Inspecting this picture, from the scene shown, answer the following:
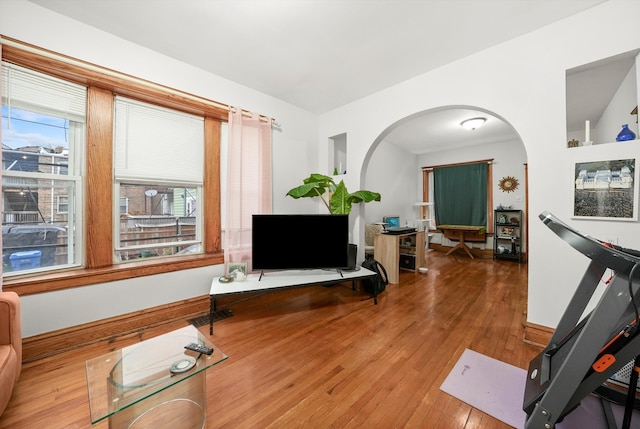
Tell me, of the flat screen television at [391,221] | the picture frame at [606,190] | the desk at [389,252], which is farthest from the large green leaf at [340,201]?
the flat screen television at [391,221]

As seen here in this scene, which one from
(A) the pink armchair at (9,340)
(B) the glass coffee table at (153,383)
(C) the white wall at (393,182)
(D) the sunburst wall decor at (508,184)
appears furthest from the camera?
(D) the sunburst wall decor at (508,184)

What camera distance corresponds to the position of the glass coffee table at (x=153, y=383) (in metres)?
1.08

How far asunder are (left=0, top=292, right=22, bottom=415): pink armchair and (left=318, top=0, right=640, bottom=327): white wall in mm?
3645

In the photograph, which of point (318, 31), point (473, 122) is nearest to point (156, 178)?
point (318, 31)

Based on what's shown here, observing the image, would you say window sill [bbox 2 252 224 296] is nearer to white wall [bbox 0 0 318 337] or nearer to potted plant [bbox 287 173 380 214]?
white wall [bbox 0 0 318 337]

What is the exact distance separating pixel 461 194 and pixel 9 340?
723 cm

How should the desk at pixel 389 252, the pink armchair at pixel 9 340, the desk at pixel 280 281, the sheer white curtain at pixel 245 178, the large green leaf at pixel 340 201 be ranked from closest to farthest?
the pink armchair at pixel 9 340 < the desk at pixel 280 281 < the sheer white curtain at pixel 245 178 < the large green leaf at pixel 340 201 < the desk at pixel 389 252

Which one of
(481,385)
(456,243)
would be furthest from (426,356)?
(456,243)

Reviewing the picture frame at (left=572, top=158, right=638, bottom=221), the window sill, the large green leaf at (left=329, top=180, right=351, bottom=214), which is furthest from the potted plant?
the picture frame at (left=572, top=158, right=638, bottom=221)

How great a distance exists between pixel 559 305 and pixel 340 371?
6.17 ft

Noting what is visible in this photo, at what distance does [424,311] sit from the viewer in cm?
267

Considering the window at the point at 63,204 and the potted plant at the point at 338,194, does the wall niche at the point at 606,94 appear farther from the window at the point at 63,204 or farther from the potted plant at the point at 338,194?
the window at the point at 63,204

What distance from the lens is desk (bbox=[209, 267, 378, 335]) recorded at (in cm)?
230

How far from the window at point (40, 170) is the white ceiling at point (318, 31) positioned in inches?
25.7
